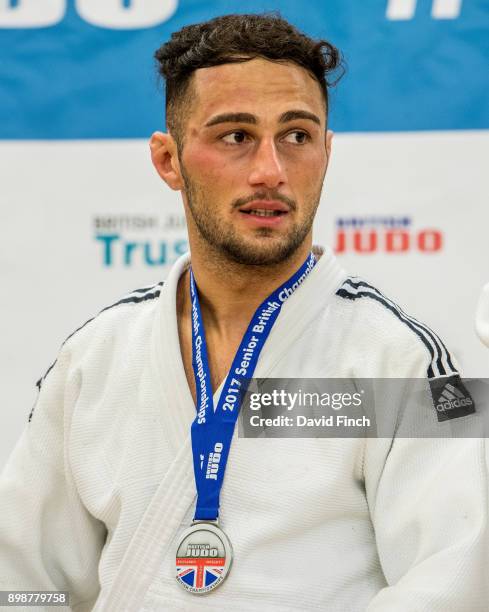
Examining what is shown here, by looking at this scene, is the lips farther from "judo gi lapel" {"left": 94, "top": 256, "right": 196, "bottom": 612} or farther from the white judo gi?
"judo gi lapel" {"left": 94, "top": 256, "right": 196, "bottom": 612}

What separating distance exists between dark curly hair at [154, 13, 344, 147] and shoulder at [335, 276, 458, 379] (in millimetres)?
424

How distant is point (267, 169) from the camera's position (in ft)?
6.05

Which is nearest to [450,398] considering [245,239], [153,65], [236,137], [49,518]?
[245,239]

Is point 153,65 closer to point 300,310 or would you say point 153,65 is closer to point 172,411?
point 300,310

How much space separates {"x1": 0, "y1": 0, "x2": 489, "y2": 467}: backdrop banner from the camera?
2693 mm

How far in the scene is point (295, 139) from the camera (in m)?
1.93

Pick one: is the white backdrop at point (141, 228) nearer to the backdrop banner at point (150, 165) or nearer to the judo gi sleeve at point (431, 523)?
the backdrop banner at point (150, 165)

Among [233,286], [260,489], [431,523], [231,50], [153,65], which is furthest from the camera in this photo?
[153,65]

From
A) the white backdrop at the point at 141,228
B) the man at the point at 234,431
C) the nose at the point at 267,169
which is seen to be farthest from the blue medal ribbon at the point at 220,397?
the white backdrop at the point at 141,228

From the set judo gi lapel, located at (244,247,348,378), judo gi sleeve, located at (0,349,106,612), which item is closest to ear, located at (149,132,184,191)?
judo gi lapel, located at (244,247,348,378)

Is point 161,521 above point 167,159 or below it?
below

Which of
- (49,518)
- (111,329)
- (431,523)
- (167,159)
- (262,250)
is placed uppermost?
(167,159)

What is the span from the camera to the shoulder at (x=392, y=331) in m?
1.84

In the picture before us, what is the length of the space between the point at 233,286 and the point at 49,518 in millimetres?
619
